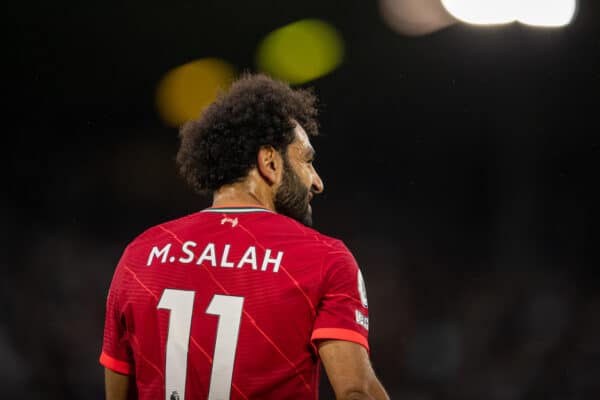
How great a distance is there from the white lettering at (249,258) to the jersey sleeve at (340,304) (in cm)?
11

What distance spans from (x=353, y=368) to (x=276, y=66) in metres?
2.56

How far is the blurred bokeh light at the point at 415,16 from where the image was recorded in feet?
10.3

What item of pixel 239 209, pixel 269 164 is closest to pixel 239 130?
pixel 269 164

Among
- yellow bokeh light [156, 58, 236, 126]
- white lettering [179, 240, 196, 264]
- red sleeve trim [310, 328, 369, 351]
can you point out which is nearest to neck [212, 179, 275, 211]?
white lettering [179, 240, 196, 264]

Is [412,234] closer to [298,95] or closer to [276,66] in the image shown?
[276,66]

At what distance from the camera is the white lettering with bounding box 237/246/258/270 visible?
2.96 feet

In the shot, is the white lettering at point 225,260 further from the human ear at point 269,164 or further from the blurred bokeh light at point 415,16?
the blurred bokeh light at point 415,16

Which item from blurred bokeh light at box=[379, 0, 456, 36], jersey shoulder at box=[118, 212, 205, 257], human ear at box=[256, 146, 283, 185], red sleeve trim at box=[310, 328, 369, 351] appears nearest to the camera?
red sleeve trim at box=[310, 328, 369, 351]

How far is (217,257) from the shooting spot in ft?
3.02

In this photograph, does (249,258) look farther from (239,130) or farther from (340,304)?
(239,130)

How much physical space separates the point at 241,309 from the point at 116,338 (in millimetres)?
271

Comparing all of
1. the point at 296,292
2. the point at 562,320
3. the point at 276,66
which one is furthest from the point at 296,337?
the point at 562,320

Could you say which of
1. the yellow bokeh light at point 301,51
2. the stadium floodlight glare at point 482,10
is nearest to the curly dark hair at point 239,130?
the yellow bokeh light at point 301,51

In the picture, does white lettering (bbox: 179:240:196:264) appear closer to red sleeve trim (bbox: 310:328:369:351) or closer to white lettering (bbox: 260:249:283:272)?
white lettering (bbox: 260:249:283:272)
